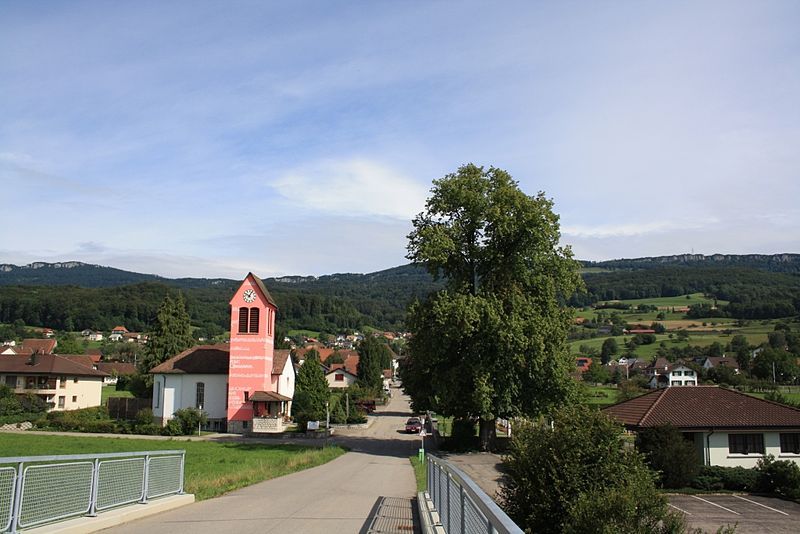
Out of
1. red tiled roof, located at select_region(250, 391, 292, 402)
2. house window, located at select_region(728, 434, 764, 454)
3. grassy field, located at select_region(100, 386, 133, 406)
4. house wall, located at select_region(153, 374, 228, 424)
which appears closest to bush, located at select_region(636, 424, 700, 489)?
house window, located at select_region(728, 434, 764, 454)

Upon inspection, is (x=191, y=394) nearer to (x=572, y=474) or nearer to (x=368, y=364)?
(x=368, y=364)

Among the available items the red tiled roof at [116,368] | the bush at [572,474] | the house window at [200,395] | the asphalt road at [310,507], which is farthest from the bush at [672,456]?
the red tiled roof at [116,368]

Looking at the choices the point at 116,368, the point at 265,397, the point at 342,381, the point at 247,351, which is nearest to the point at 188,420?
the point at 265,397

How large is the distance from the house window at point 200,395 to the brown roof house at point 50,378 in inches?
838

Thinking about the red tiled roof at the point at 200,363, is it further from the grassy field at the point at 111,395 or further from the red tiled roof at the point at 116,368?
the red tiled roof at the point at 116,368

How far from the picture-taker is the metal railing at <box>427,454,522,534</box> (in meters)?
4.43

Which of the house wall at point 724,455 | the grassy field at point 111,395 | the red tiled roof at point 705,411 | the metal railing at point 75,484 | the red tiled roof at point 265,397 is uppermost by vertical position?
the metal railing at point 75,484

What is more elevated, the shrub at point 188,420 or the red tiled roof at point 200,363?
the red tiled roof at point 200,363

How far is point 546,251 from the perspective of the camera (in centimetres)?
3834

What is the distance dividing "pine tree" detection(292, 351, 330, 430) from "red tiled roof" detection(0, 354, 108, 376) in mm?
28218

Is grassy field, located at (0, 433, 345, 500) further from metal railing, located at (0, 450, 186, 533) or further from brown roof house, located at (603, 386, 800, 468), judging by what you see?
brown roof house, located at (603, 386, 800, 468)

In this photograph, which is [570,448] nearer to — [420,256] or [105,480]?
[105,480]

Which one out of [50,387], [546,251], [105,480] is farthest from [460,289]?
[50,387]

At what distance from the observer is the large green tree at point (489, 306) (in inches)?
1378
